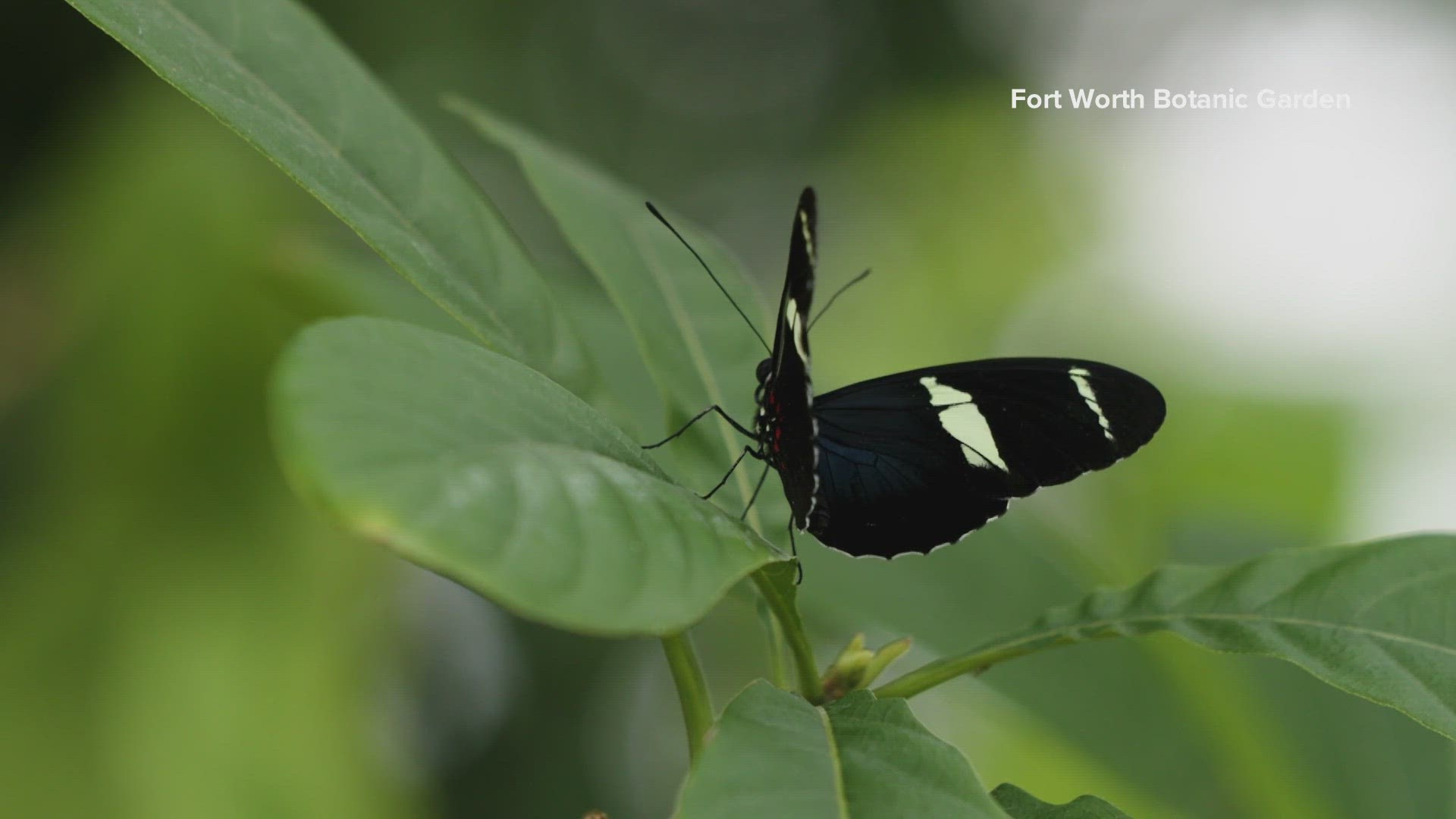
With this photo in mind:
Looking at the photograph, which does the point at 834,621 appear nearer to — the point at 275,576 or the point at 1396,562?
the point at 1396,562

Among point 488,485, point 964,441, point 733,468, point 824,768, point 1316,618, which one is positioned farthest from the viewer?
point 964,441

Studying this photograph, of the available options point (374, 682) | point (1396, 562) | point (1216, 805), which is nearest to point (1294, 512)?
point (1216, 805)

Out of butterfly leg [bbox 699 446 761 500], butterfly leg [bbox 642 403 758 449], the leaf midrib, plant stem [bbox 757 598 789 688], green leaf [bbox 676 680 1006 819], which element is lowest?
plant stem [bbox 757 598 789 688]

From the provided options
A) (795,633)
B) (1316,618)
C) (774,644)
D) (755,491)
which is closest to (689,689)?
(795,633)

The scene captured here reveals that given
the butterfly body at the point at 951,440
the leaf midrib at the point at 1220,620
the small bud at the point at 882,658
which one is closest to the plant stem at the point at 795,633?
the small bud at the point at 882,658

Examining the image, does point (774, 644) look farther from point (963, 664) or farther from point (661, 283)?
point (661, 283)

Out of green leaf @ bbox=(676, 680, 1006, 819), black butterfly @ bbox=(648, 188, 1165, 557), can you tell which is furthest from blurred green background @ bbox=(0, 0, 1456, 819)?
green leaf @ bbox=(676, 680, 1006, 819)

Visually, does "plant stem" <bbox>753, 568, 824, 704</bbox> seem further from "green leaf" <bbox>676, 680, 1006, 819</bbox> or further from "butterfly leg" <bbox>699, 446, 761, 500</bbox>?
"butterfly leg" <bbox>699, 446, 761, 500</bbox>
